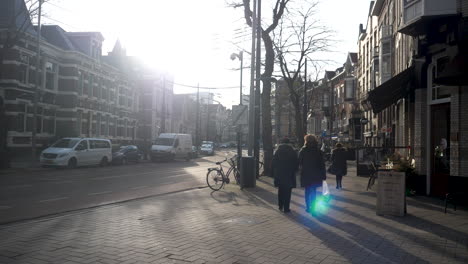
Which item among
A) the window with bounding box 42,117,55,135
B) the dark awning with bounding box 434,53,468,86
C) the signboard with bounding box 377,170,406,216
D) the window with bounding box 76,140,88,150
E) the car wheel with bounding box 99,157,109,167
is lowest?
the car wheel with bounding box 99,157,109,167

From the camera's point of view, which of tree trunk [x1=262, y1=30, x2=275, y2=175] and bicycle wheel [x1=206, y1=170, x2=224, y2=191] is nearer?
bicycle wheel [x1=206, y1=170, x2=224, y2=191]

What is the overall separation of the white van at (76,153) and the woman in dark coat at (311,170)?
58.4 feet

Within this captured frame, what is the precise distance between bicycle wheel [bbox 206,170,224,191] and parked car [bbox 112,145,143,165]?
55.4 feet

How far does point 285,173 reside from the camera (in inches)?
374

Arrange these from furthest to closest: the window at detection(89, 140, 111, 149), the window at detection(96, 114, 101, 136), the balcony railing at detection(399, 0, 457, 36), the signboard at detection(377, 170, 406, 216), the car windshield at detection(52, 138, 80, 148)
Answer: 1. the window at detection(96, 114, 101, 136)
2. the window at detection(89, 140, 111, 149)
3. the car windshield at detection(52, 138, 80, 148)
4. the balcony railing at detection(399, 0, 457, 36)
5. the signboard at detection(377, 170, 406, 216)

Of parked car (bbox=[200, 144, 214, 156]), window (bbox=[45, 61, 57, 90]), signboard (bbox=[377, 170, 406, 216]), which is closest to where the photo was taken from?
signboard (bbox=[377, 170, 406, 216])

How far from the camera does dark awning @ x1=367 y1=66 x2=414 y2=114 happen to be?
13.5 metres

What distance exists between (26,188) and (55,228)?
766 centimetres

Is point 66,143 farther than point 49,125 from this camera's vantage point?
No

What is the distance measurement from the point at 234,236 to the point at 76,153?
20.0m

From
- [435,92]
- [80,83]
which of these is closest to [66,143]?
[80,83]

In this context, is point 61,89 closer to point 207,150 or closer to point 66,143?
point 66,143

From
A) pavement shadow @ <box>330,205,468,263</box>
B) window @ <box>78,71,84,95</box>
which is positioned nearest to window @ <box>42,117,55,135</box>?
window @ <box>78,71,84,95</box>

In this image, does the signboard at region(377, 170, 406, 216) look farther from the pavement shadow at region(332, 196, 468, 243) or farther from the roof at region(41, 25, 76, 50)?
the roof at region(41, 25, 76, 50)
